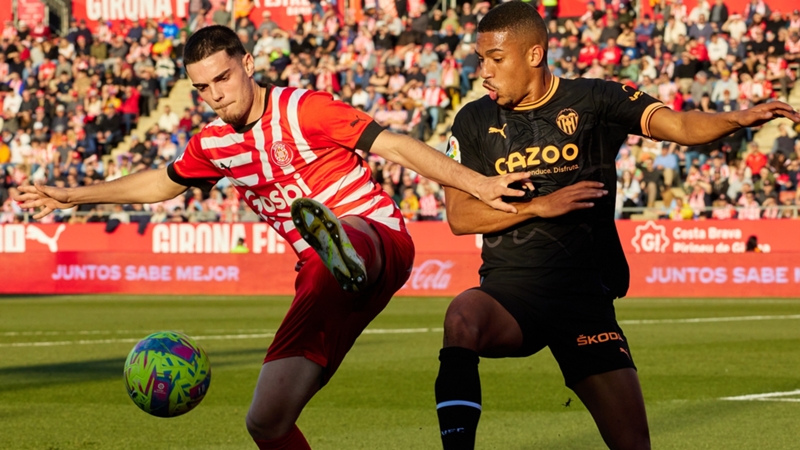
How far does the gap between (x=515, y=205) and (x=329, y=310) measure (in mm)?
998

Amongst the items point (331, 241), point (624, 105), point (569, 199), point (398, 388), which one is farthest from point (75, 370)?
point (569, 199)

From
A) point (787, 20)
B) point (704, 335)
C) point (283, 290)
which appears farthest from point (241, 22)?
point (704, 335)

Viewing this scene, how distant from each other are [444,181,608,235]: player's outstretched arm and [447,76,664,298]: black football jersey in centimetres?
16

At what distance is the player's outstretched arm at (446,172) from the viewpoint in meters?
4.88

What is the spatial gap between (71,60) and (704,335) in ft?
81.6

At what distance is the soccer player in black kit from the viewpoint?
16.7ft

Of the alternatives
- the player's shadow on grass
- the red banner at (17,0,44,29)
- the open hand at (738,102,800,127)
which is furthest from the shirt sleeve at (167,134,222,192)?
the red banner at (17,0,44,29)

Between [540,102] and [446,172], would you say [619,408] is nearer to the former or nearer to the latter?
[446,172]

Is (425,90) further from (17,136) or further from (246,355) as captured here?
(246,355)

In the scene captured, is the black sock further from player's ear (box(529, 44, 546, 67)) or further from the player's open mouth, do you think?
player's ear (box(529, 44, 546, 67))

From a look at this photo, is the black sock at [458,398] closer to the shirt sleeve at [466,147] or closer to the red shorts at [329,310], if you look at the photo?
the red shorts at [329,310]

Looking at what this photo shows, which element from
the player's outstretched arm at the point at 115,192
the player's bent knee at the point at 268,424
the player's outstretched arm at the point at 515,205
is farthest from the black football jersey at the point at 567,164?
the player's outstretched arm at the point at 115,192

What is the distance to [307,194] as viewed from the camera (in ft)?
18.9

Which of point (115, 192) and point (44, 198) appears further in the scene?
point (44, 198)
